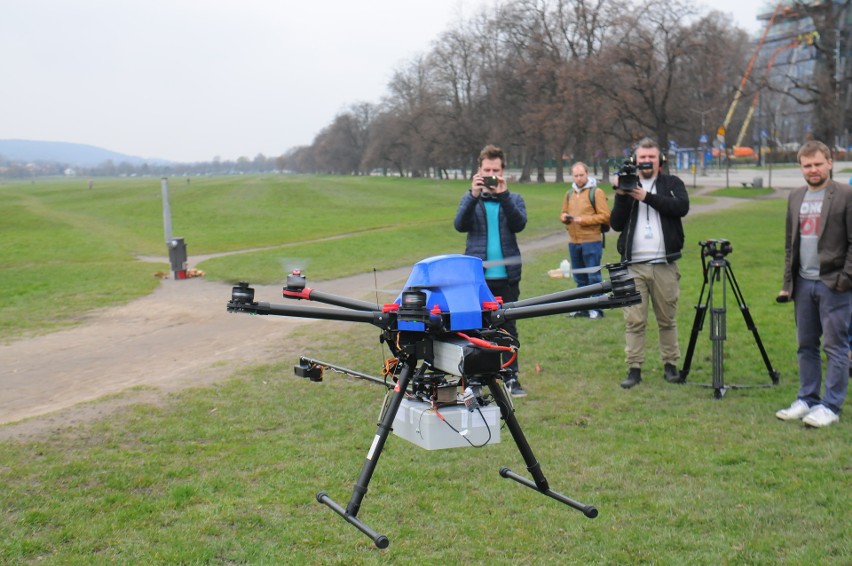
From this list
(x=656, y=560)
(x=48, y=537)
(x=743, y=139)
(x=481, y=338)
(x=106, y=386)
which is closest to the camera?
(x=481, y=338)

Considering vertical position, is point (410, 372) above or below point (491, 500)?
above

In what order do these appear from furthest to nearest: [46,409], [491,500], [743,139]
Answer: [743,139]
[46,409]
[491,500]

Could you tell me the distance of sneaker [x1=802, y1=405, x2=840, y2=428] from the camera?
7.42m

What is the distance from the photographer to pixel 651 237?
8.90m

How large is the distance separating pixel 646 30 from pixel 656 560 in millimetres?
56047

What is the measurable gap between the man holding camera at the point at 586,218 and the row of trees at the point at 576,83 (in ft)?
120

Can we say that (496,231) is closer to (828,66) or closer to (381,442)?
(381,442)

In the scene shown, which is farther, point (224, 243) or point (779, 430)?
point (224, 243)

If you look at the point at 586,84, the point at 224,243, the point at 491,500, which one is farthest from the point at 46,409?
the point at 586,84

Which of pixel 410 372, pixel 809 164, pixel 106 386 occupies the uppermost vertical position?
pixel 809 164

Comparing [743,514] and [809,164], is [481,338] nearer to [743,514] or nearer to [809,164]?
[743,514]

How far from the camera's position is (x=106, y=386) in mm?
10172

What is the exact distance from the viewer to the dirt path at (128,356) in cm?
905

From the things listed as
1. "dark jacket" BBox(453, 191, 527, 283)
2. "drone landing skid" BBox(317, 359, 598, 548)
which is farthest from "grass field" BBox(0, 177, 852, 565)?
"dark jacket" BBox(453, 191, 527, 283)
